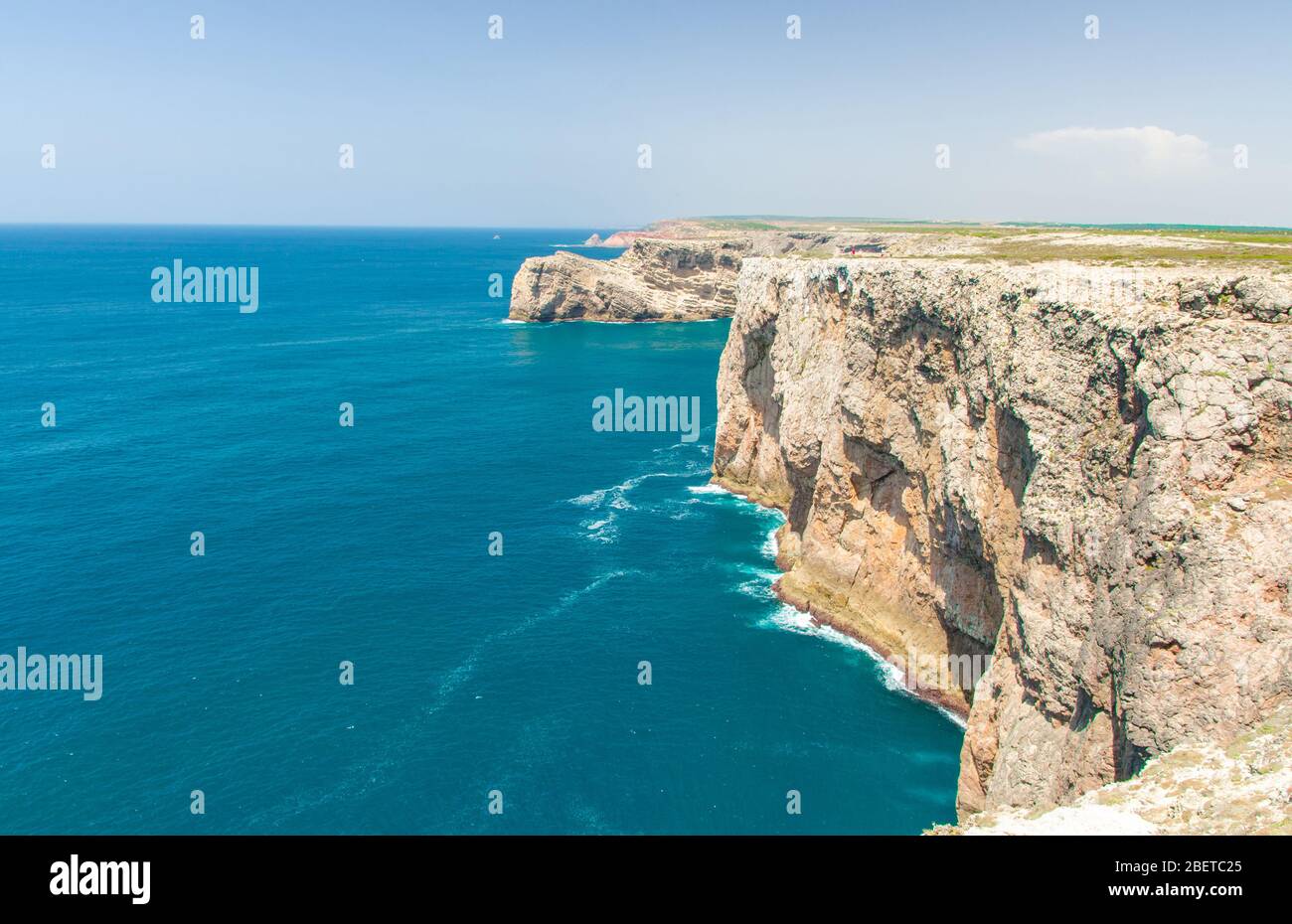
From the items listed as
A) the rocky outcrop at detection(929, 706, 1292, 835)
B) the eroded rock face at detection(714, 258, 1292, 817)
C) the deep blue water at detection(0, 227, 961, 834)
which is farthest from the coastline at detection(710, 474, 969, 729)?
the rocky outcrop at detection(929, 706, 1292, 835)

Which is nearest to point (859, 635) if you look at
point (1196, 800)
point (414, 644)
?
point (414, 644)

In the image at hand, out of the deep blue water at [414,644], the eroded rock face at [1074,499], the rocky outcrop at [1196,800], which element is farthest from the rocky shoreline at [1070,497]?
the deep blue water at [414,644]

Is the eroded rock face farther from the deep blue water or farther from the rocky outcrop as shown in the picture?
the deep blue water

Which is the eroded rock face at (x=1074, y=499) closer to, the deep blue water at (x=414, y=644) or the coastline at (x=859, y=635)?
the coastline at (x=859, y=635)

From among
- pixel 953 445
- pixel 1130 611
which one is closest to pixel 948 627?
pixel 953 445

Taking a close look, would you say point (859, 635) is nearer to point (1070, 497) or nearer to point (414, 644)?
point (1070, 497)

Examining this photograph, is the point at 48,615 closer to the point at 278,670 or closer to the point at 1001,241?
the point at 278,670
